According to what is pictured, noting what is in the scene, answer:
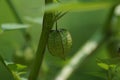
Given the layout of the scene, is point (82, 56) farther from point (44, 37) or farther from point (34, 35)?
point (34, 35)

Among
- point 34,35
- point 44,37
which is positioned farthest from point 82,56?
point 34,35

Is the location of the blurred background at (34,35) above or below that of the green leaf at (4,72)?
below

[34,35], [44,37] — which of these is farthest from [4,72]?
[34,35]

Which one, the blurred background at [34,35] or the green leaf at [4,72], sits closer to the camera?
the green leaf at [4,72]

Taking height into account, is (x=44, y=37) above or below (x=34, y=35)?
above

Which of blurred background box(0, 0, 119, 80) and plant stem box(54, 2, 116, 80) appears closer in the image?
plant stem box(54, 2, 116, 80)

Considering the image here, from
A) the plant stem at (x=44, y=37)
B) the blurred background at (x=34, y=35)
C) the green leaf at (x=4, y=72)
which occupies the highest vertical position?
the plant stem at (x=44, y=37)

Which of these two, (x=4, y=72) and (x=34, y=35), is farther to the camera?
(x=34, y=35)

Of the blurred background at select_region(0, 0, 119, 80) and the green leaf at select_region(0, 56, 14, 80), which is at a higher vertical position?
the green leaf at select_region(0, 56, 14, 80)

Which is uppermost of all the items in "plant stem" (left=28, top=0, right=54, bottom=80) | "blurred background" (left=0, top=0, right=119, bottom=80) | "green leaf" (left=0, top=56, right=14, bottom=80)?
"plant stem" (left=28, top=0, right=54, bottom=80)
